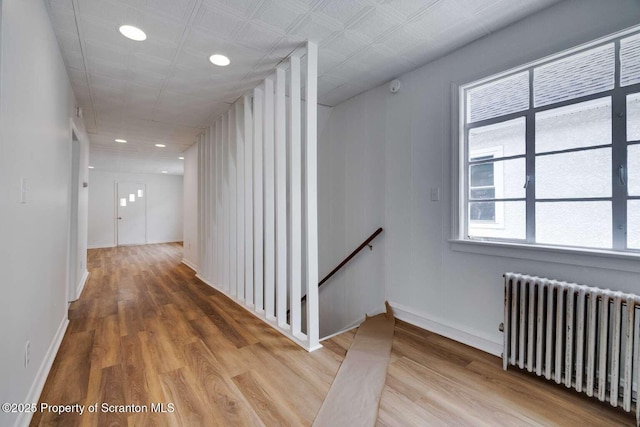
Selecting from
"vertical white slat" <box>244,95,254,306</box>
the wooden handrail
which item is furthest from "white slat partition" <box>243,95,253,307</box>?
the wooden handrail

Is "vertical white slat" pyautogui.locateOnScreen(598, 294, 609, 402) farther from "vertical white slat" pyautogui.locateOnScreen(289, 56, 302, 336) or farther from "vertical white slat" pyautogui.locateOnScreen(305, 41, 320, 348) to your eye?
"vertical white slat" pyautogui.locateOnScreen(289, 56, 302, 336)

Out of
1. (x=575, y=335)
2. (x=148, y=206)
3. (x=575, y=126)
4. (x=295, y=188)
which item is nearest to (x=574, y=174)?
(x=575, y=126)

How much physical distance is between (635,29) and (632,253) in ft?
4.29

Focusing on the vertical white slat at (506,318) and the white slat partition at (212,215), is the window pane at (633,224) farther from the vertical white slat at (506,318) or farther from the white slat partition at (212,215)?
the white slat partition at (212,215)

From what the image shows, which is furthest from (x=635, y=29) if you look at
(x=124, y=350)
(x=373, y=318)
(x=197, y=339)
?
Result: (x=124, y=350)

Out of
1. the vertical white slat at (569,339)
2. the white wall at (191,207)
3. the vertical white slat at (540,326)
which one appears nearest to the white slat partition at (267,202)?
the white wall at (191,207)

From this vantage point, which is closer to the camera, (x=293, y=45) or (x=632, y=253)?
(x=632, y=253)

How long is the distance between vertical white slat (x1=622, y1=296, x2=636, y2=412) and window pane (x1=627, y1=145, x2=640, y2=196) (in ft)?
2.09

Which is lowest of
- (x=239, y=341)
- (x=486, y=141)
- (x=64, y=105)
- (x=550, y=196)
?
(x=239, y=341)

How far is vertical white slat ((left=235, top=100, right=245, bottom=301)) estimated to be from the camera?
11.3ft

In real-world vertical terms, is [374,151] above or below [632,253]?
above

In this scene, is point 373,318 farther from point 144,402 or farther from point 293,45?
point 293,45

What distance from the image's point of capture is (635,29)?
159 cm

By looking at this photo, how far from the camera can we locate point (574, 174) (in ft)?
6.00
